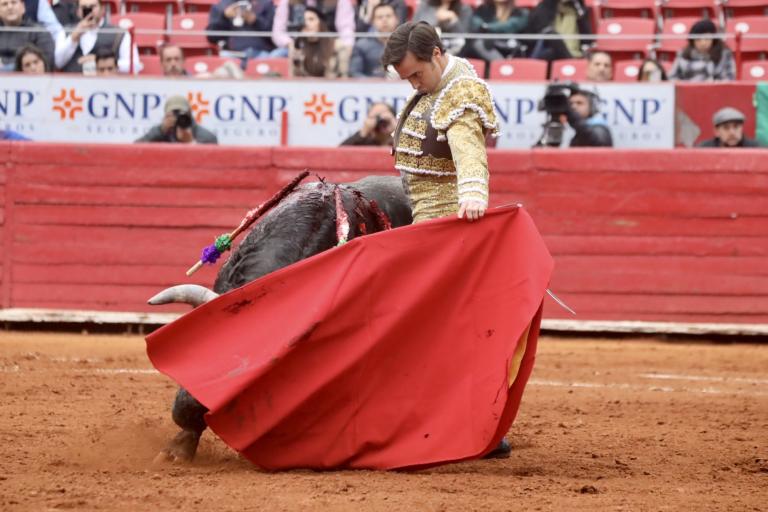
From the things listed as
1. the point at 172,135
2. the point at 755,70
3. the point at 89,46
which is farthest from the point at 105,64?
the point at 755,70

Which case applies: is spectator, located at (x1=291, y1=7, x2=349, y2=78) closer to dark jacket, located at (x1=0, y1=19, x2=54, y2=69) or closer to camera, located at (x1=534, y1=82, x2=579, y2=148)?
camera, located at (x1=534, y1=82, x2=579, y2=148)

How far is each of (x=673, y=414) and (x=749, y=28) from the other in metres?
5.97

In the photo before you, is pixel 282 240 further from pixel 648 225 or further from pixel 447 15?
pixel 447 15

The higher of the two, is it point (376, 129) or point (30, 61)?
point (30, 61)

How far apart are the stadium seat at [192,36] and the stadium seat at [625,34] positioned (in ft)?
10.8

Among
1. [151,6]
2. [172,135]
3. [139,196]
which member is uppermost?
[151,6]

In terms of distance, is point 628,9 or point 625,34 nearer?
point 625,34

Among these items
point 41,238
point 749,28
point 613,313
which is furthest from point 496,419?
point 749,28

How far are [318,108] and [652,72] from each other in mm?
2537

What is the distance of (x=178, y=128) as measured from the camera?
32.8 ft

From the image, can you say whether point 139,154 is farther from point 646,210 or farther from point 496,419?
point 496,419

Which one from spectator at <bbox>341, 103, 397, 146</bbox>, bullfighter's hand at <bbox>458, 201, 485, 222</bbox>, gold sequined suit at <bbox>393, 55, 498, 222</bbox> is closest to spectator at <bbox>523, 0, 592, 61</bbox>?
spectator at <bbox>341, 103, 397, 146</bbox>

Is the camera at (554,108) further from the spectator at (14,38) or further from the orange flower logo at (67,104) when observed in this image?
the spectator at (14,38)

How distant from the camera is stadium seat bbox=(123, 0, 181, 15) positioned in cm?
1220
